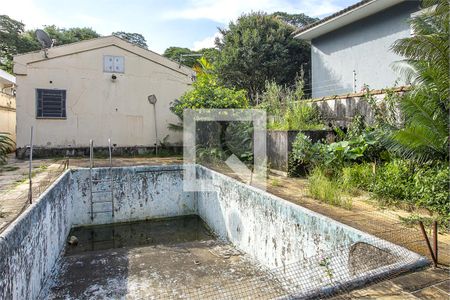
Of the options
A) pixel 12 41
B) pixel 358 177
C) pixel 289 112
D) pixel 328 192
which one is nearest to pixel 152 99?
pixel 289 112

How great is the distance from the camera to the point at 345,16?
1172cm

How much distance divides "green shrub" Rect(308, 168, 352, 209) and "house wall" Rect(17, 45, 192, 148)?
30.6 feet

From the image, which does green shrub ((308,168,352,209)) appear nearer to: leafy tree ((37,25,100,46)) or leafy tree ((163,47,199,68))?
leafy tree ((37,25,100,46))

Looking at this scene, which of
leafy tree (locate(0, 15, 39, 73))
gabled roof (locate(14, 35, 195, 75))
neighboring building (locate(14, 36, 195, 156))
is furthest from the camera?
leafy tree (locate(0, 15, 39, 73))

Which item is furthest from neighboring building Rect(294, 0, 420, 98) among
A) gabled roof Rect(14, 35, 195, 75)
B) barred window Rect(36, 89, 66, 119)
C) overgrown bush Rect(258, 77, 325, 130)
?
barred window Rect(36, 89, 66, 119)

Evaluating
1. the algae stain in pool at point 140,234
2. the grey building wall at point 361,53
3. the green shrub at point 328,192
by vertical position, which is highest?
the grey building wall at point 361,53

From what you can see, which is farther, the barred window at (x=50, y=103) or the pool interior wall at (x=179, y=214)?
the barred window at (x=50, y=103)

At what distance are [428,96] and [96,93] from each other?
38.9 feet

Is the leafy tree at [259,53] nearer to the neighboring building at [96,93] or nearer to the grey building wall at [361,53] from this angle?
the grey building wall at [361,53]

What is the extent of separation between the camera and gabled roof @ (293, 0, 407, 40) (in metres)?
10.5

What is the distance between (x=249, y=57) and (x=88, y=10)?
1028 centimetres

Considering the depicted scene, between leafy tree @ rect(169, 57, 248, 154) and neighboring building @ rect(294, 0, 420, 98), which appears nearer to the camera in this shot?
neighboring building @ rect(294, 0, 420, 98)

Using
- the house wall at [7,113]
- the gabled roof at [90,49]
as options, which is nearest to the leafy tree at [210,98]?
the gabled roof at [90,49]

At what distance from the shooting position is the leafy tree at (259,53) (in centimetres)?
1688
